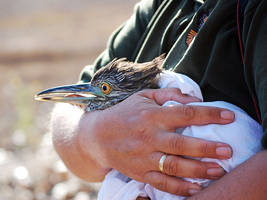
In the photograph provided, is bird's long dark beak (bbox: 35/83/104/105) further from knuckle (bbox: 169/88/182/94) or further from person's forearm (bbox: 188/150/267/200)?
person's forearm (bbox: 188/150/267/200)

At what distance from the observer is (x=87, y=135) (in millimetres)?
1750

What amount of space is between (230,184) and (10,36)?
9.25 m

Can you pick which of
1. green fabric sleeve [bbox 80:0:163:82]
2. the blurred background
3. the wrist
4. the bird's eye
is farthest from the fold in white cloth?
the blurred background

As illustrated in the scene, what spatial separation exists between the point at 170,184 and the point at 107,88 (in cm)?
54

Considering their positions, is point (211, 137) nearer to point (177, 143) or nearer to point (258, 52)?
point (177, 143)

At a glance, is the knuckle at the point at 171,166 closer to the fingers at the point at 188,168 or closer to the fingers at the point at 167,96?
the fingers at the point at 188,168

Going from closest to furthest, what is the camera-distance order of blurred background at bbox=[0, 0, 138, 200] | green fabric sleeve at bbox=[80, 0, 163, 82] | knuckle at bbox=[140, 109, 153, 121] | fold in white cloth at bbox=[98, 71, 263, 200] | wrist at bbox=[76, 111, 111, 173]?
fold in white cloth at bbox=[98, 71, 263, 200] → knuckle at bbox=[140, 109, 153, 121] → wrist at bbox=[76, 111, 111, 173] → green fabric sleeve at bbox=[80, 0, 163, 82] → blurred background at bbox=[0, 0, 138, 200]

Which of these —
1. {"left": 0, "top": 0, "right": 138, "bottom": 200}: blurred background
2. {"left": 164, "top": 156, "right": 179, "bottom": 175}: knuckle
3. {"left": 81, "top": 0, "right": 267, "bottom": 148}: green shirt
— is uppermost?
{"left": 81, "top": 0, "right": 267, "bottom": 148}: green shirt

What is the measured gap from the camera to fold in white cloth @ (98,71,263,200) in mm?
1378

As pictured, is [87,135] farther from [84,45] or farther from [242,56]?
[84,45]

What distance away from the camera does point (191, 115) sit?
1444 mm

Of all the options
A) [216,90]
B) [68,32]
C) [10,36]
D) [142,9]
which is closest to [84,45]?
[68,32]

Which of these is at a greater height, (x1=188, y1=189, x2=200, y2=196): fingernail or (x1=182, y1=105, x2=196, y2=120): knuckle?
(x1=182, y1=105, x2=196, y2=120): knuckle

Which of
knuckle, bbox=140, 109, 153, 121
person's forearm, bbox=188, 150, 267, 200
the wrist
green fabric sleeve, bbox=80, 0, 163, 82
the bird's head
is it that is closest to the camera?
person's forearm, bbox=188, 150, 267, 200
